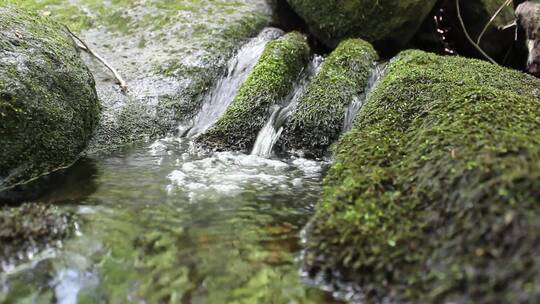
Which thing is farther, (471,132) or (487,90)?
(487,90)

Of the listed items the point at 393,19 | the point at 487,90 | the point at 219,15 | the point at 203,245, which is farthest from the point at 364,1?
the point at 203,245

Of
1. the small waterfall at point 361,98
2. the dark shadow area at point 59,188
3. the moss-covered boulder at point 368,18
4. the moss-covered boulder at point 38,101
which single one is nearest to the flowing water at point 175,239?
the dark shadow area at point 59,188

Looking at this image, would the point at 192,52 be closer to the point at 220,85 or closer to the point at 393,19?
the point at 220,85

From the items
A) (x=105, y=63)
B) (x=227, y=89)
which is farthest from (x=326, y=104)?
(x=105, y=63)

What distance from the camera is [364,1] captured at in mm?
7117

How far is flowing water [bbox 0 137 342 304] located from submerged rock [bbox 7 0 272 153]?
53.7 inches

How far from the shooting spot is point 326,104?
214 inches

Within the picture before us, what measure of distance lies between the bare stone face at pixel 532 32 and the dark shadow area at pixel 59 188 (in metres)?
6.27

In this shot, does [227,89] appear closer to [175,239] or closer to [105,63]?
[105,63]

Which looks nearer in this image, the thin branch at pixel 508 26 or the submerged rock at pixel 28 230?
the submerged rock at pixel 28 230

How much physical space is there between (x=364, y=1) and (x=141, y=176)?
4.62 metres

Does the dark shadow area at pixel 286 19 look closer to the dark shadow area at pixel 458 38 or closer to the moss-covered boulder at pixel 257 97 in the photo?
the moss-covered boulder at pixel 257 97

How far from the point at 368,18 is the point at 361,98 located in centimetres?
214

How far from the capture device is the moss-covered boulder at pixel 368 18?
715 cm
